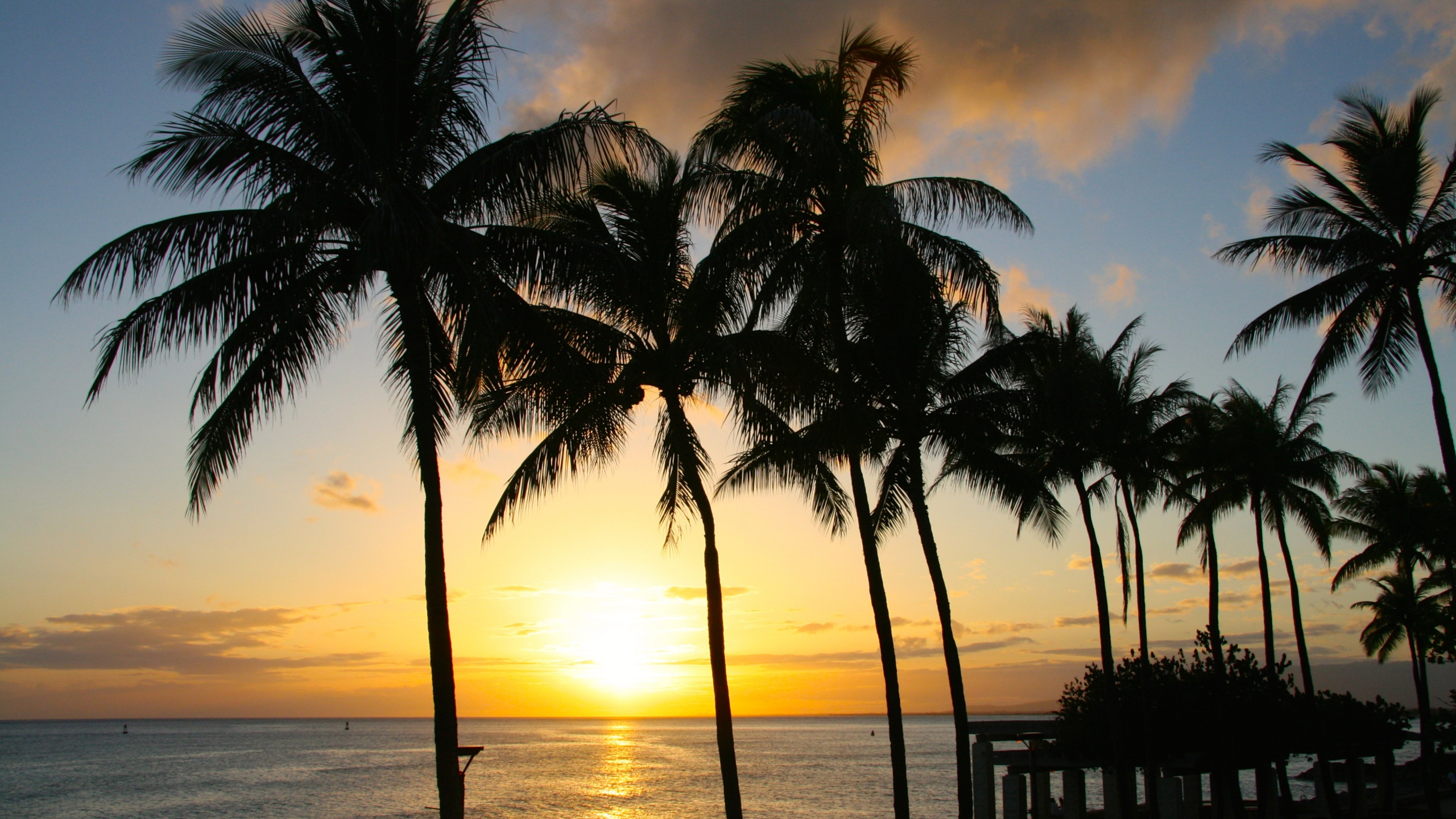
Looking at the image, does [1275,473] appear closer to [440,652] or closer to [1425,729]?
[1425,729]

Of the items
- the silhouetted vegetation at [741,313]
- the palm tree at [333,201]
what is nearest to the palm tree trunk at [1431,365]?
the silhouetted vegetation at [741,313]

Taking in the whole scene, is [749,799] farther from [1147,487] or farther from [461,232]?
[461,232]

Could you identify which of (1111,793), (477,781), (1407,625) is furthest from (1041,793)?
(477,781)

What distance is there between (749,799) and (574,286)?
42.1 meters

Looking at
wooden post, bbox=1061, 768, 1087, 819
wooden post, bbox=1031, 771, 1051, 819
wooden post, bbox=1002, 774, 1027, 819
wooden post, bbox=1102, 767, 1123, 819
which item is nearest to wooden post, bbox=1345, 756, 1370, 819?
wooden post, bbox=1102, 767, 1123, 819

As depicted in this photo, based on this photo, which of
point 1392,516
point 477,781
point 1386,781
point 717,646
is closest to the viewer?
point 717,646

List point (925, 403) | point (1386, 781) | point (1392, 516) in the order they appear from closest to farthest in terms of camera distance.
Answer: point (925, 403), point (1386, 781), point (1392, 516)

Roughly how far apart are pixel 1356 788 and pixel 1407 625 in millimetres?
17709

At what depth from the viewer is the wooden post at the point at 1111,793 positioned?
18438 mm

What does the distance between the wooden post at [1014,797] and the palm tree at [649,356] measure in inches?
226

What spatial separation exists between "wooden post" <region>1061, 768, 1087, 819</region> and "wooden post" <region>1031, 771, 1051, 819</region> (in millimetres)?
306

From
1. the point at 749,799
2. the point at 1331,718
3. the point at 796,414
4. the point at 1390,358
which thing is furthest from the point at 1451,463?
the point at 749,799

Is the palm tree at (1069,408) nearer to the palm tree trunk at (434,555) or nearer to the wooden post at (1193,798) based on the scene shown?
the wooden post at (1193,798)

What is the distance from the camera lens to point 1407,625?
35562mm
